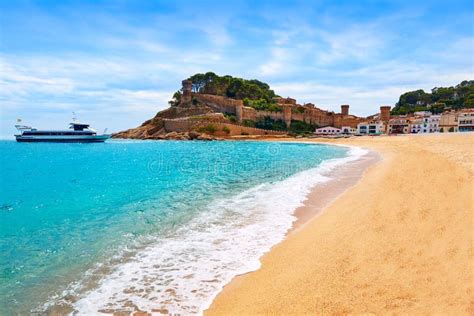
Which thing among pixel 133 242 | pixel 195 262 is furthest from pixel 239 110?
pixel 195 262

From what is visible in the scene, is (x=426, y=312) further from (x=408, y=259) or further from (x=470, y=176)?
(x=470, y=176)

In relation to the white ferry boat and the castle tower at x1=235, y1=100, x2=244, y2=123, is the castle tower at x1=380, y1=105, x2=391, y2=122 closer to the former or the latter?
the castle tower at x1=235, y1=100, x2=244, y2=123

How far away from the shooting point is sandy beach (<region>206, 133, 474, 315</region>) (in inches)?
176

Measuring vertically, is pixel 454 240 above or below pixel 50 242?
above

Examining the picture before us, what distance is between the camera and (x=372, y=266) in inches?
222

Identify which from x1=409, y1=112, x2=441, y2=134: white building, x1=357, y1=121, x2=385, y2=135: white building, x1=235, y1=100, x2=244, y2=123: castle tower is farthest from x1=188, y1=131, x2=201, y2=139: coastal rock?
x1=409, y1=112, x2=441, y2=134: white building

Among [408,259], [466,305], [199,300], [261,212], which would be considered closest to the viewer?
[466,305]

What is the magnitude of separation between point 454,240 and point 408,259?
116 cm

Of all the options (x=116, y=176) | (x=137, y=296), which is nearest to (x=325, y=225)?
(x=137, y=296)

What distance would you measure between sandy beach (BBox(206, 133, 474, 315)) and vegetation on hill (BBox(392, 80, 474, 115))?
325ft

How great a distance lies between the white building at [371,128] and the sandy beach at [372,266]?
85.2 meters

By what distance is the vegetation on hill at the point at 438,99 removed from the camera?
9606cm

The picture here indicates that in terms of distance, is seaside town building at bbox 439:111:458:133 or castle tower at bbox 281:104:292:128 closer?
seaside town building at bbox 439:111:458:133

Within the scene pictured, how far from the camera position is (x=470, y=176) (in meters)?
11.8
